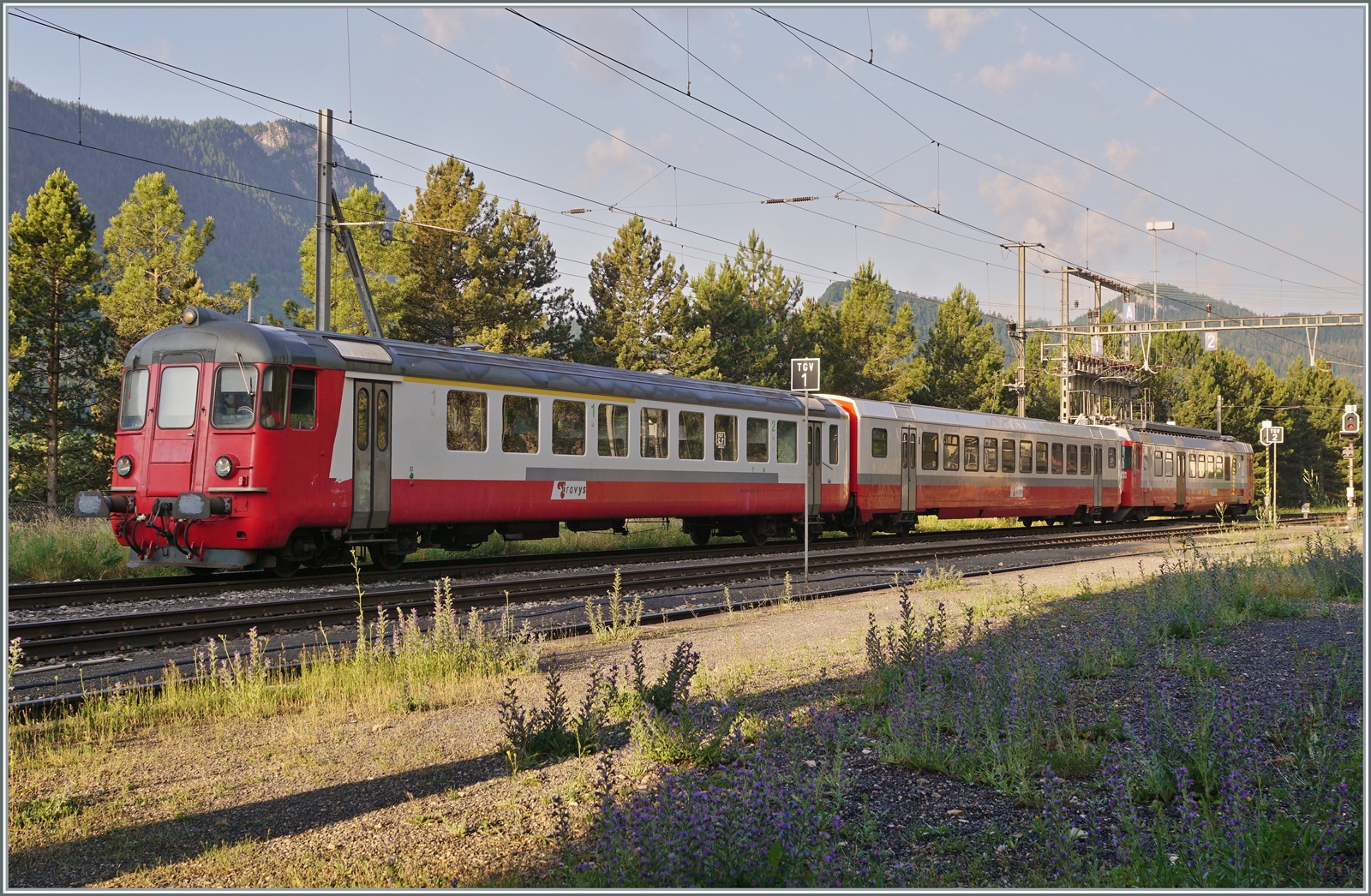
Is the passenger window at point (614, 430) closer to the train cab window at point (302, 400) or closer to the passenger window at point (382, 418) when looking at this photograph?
the passenger window at point (382, 418)

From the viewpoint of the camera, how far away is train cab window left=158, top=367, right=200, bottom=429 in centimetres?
1318

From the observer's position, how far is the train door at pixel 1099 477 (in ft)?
105

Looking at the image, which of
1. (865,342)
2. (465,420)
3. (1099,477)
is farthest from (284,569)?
(865,342)

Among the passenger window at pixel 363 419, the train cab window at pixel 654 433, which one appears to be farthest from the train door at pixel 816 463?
the passenger window at pixel 363 419

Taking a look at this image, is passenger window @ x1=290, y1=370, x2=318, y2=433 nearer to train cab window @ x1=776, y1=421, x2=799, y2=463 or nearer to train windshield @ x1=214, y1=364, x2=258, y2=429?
train windshield @ x1=214, y1=364, x2=258, y2=429

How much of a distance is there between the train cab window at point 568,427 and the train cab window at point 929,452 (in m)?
10.5

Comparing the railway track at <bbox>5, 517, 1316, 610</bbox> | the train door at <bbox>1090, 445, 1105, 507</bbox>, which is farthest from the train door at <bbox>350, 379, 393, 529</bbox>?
the train door at <bbox>1090, 445, 1105, 507</bbox>

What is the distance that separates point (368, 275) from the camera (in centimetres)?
4388

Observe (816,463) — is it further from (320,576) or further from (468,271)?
(468,271)

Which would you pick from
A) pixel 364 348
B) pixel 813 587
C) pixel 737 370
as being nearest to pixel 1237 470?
pixel 737 370

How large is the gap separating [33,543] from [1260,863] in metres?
16.2

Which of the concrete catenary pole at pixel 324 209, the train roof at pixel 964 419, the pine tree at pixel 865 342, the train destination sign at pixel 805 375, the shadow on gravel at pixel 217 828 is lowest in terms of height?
the shadow on gravel at pixel 217 828

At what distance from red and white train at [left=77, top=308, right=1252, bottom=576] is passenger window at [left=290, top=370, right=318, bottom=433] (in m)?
0.02

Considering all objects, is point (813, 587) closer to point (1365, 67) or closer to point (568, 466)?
point (568, 466)
